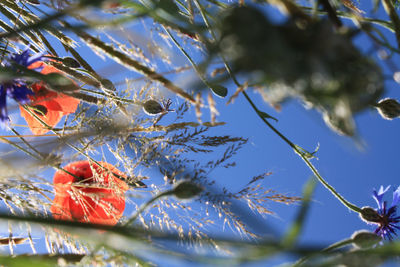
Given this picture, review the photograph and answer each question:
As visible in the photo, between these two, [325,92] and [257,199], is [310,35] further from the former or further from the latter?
[257,199]

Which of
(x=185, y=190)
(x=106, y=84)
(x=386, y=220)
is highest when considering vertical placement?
(x=106, y=84)

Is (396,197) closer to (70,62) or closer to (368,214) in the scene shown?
(368,214)

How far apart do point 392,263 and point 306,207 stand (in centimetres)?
9

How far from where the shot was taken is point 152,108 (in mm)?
431

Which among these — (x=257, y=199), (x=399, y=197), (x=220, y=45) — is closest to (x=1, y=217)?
(x=220, y=45)

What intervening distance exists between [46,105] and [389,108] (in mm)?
415

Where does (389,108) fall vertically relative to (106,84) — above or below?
below

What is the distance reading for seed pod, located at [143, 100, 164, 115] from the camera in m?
0.43

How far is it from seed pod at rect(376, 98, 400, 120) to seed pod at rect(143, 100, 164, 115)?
0.25 m

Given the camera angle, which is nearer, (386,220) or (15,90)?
A: (15,90)

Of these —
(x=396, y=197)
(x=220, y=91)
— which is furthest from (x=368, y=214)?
(x=220, y=91)

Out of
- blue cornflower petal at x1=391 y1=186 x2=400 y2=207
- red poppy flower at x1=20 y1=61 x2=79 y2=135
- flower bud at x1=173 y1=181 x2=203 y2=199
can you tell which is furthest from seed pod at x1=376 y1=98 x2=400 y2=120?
red poppy flower at x1=20 y1=61 x2=79 y2=135

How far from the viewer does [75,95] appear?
40 cm

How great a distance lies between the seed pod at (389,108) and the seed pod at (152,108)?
9.9 inches
